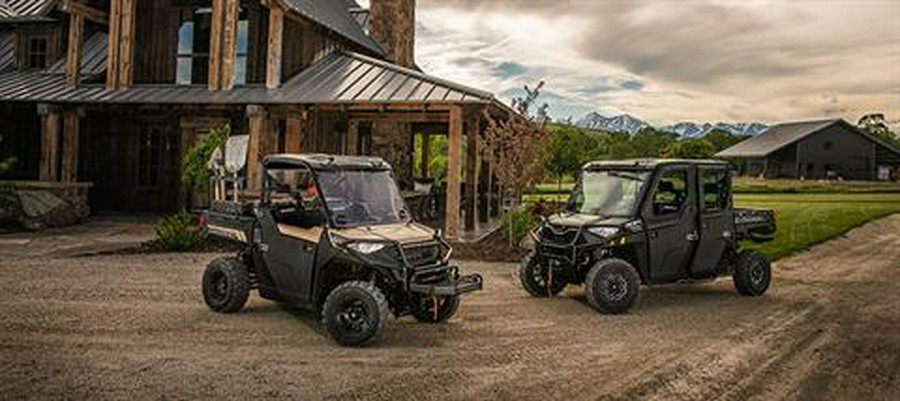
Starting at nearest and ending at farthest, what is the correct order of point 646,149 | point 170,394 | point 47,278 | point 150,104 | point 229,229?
point 170,394
point 229,229
point 47,278
point 150,104
point 646,149

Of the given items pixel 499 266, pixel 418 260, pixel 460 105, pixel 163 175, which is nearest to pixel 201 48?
pixel 163 175

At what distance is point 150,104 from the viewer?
1645cm

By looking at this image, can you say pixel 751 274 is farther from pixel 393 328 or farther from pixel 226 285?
pixel 226 285

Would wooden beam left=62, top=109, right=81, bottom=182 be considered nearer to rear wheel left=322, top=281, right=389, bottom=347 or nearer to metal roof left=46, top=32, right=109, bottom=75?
metal roof left=46, top=32, right=109, bottom=75

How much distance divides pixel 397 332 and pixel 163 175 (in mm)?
14587

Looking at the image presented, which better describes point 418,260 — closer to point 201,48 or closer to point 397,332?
point 397,332

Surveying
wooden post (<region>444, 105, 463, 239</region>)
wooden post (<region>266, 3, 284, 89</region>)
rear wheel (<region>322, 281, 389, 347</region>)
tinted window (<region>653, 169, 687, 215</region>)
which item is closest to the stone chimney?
wooden post (<region>266, 3, 284, 89</region>)

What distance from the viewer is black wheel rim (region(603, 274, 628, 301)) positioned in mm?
8242

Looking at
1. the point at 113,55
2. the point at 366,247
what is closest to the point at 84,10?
the point at 113,55

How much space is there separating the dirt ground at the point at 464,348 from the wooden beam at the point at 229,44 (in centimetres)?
811

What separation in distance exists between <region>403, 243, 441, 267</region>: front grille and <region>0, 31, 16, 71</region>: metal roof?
64.3ft

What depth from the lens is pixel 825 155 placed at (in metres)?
56.6

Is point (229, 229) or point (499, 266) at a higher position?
point (229, 229)

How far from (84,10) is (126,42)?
1.64 metres
